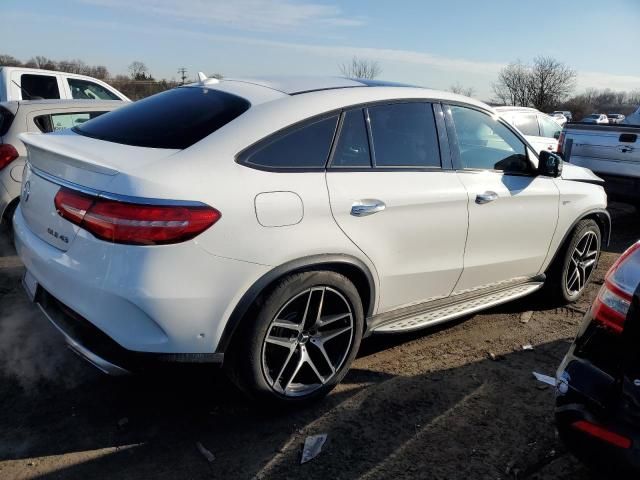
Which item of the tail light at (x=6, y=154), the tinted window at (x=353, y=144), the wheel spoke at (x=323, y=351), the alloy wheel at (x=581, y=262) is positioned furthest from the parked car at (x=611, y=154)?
the tail light at (x=6, y=154)

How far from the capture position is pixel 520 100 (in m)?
59.6

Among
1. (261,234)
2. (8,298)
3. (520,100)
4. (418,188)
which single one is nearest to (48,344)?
(8,298)

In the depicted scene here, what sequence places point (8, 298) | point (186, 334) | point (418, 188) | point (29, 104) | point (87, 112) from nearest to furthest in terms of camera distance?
1. point (186, 334)
2. point (418, 188)
3. point (8, 298)
4. point (29, 104)
5. point (87, 112)

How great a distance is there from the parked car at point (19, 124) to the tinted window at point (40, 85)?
420 cm

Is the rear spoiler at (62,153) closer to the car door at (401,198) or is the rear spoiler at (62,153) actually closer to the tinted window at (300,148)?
the tinted window at (300,148)

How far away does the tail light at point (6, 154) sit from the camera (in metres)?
5.05

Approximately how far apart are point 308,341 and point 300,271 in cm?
47

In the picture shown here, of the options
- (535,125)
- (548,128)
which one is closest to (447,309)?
(535,125)

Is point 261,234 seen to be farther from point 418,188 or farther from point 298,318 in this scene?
point 418,188

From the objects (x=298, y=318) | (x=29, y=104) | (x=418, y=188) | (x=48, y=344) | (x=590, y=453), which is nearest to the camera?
(x=590, y=453)

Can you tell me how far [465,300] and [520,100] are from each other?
61.6m

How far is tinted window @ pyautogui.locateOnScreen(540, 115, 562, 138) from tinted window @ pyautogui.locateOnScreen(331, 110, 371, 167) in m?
10.3

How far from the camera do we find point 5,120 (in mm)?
5250

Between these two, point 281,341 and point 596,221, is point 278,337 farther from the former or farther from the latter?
point 596,221
